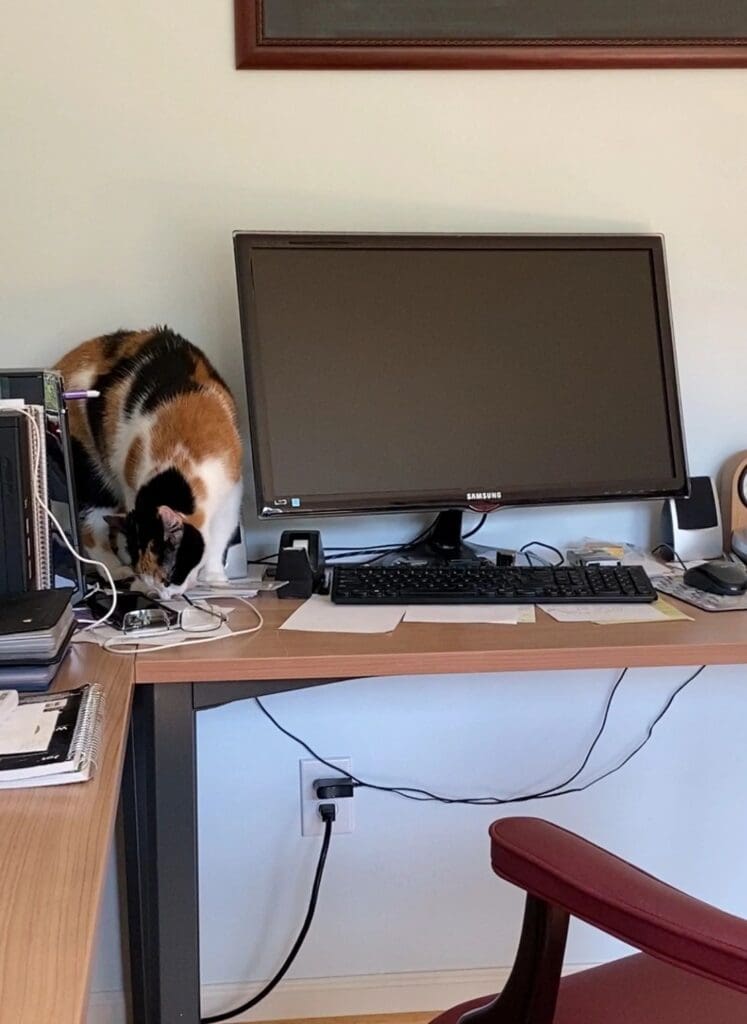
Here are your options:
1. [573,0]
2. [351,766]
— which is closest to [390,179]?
[573,0]

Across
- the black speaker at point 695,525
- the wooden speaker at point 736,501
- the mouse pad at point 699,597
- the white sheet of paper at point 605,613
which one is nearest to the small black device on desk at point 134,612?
the white sheet of paper at point 605,613

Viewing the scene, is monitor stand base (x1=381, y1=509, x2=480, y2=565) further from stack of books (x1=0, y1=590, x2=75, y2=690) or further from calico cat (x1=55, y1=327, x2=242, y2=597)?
stack of books (x1=0, y1=590, x2=75, y2=690)

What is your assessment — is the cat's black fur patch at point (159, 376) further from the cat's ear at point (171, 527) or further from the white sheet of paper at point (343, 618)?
the white sheet of paper at point (343, 618)

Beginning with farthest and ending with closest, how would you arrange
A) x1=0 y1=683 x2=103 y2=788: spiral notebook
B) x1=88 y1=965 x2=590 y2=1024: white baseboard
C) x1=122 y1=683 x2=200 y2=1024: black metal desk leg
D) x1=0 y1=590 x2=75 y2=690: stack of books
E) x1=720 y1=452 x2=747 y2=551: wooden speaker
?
x1=88 y1=965 x2=590 y2=1024: white baseboard, x1=720 y1=452 x2=747 y2=551: wooden speaker, x1=122 y1=683 x2=200 y2=1024: black metal desk leg, x1=0 y1=590 x2=75 y2=690: stack of books, x1=0 y1=683 x2=103 y2=788: spiral notebook

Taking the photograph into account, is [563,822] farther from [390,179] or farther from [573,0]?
[573,0]

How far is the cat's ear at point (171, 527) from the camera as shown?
1.22m

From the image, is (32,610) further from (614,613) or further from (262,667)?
(614,613)

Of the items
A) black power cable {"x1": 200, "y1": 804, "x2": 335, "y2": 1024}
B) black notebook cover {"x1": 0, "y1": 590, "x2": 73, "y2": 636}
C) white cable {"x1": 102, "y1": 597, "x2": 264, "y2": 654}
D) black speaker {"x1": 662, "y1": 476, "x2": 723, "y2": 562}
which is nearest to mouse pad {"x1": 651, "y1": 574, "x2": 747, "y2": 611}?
black speaker {"x1": 662, "y1": 476, "x2": 723, "y2": 562}

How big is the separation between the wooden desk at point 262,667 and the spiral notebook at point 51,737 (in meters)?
0.13

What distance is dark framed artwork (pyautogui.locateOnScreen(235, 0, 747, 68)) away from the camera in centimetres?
138

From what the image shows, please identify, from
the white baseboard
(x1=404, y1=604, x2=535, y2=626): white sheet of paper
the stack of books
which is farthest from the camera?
the white baseboard

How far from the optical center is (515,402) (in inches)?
54.1

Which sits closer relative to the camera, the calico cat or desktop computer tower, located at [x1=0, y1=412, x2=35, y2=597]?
desktop computer tower, located at [x1=0, y1=412, x2=35, y2=597]

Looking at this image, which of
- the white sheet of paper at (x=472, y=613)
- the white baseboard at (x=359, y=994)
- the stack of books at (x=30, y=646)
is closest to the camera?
the stack of books at (x=30, y=646)
